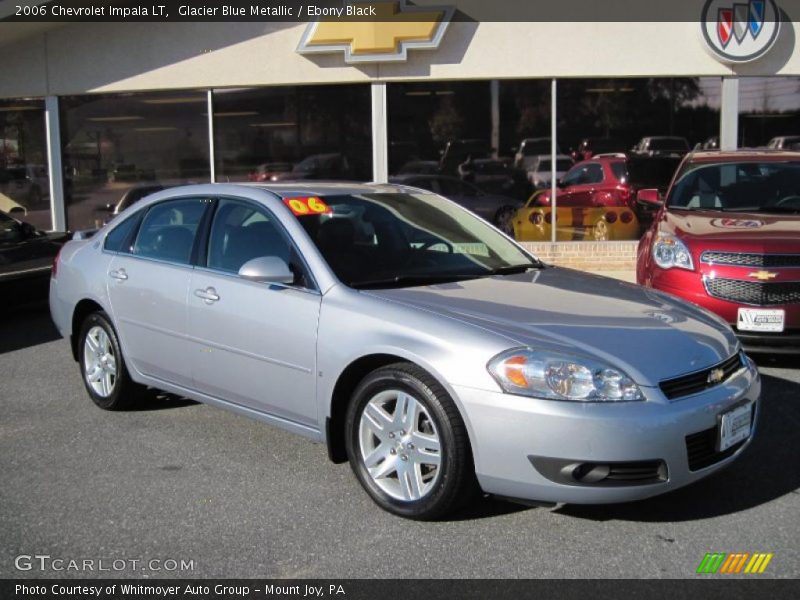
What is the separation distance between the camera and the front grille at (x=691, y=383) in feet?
12.8

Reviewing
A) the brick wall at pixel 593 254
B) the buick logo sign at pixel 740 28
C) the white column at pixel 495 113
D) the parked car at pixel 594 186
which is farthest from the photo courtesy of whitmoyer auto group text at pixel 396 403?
the buick logo sign at pixel 740 28

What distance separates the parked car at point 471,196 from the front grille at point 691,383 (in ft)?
29.1

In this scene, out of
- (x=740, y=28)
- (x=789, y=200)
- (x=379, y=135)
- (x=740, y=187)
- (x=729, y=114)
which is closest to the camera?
(x=789, y=200)

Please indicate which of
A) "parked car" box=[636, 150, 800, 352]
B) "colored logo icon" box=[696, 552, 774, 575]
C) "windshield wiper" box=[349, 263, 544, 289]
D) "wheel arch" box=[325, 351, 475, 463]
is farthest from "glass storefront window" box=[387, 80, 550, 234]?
"colored logo icon" box=[696, 552, 774, 575]

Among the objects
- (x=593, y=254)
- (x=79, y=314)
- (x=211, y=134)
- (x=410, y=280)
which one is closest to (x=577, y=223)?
(x=593, y=254)

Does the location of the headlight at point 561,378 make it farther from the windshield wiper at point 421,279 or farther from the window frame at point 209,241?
the window frame at point 209,241

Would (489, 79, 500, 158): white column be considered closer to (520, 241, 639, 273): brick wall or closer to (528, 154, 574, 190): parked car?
(528, 154, 574, 190): parked car

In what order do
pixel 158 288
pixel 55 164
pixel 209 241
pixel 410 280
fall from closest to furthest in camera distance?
pixel 410 280
pixel 209 241
pixel 158 288
pixel 55 164

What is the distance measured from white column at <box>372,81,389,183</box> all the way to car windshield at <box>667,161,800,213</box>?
542 centimetres

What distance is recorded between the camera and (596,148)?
12.9 meters

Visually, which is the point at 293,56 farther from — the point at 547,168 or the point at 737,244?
the point at 737,244

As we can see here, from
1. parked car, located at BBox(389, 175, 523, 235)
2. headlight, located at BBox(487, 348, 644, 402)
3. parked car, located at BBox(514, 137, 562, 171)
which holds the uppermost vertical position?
parked car, located at BBox(514, 137, 562, 171)

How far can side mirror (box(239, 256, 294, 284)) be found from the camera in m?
4.59

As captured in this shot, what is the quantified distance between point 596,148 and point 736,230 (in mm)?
5893
